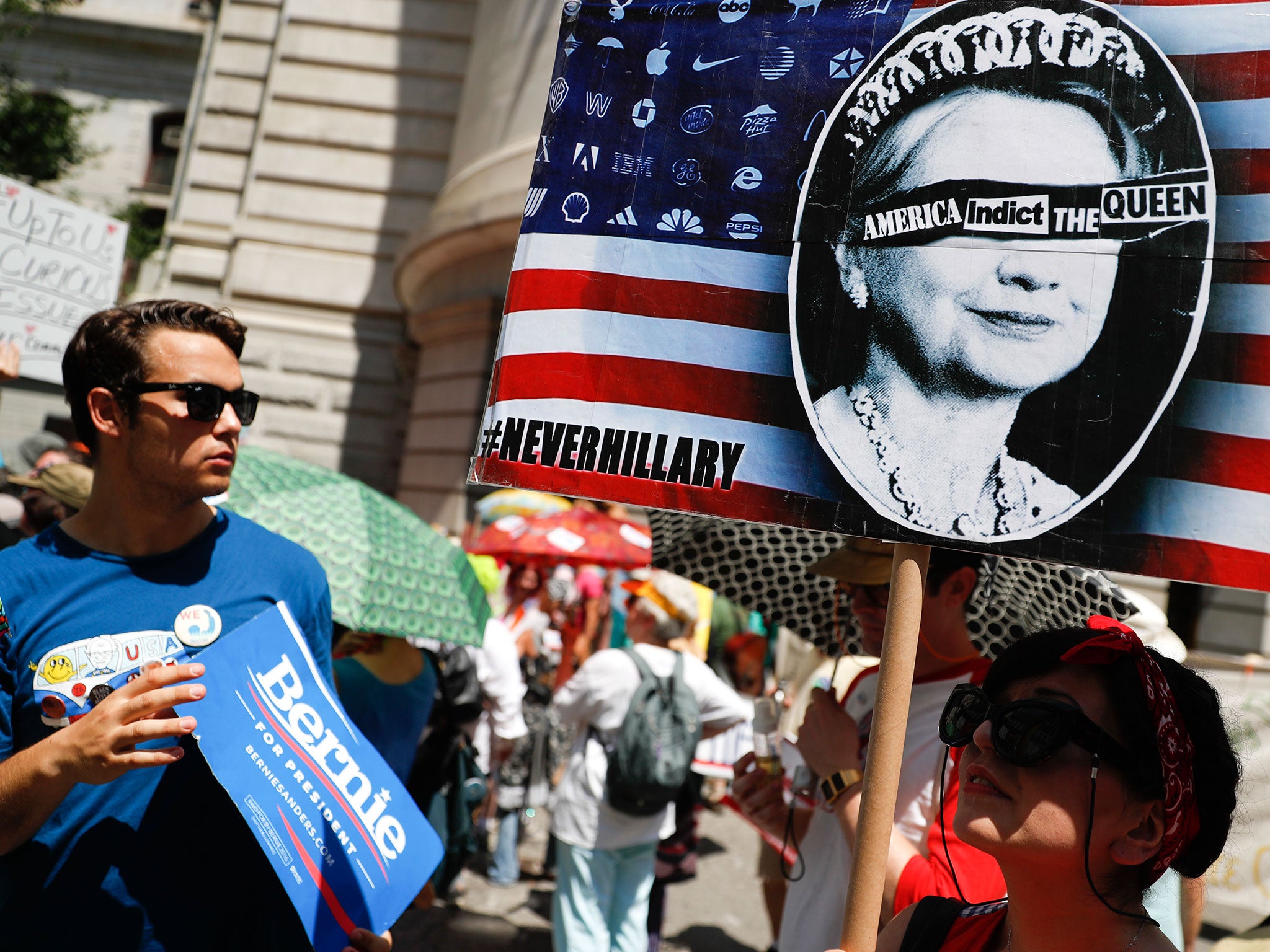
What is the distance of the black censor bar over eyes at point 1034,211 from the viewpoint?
5.49ft

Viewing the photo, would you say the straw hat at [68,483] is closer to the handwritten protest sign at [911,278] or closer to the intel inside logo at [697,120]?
the handwritten protest sign at [911,278]

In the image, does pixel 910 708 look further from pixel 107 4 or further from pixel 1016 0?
pixel 107 4

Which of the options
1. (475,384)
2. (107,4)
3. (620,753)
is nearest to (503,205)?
(475,384)

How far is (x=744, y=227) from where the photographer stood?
195 cm

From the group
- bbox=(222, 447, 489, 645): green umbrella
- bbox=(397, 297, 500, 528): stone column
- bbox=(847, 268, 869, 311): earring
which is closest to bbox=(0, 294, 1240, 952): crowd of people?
bbox=(222, 447, 489, 645): green umbrella

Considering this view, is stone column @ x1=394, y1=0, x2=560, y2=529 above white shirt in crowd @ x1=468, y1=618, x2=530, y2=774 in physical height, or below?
above

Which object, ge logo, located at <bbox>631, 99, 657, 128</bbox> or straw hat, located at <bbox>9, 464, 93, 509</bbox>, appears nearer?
ge logo, located at <bbox>631, 99, 657, 128</bbox>

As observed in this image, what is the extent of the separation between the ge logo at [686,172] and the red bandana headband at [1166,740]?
110 centimetres

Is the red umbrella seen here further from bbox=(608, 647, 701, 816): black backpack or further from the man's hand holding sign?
the man's hand holding sign

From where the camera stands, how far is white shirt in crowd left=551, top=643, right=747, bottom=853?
5059 millimetres

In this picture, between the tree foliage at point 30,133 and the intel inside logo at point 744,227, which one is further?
the tree foliage at point 30,133

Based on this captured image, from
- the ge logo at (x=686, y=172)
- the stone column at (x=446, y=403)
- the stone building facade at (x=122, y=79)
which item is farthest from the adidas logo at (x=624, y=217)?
the stone building facade at (x=122, y=79)

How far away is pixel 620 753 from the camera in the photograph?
4.99 meters

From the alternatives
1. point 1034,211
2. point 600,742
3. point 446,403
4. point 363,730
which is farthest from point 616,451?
point 446,403
